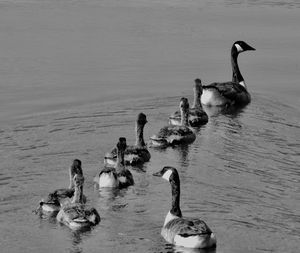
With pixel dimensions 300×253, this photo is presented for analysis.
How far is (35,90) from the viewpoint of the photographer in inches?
1230

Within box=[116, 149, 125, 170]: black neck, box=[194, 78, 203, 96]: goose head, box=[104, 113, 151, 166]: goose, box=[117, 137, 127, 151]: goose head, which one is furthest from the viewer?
box=[194, 78, 203, 96]: goose head

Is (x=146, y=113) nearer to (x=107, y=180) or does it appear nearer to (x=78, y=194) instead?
(x=107, y=180)

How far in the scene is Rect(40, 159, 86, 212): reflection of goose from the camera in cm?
1978

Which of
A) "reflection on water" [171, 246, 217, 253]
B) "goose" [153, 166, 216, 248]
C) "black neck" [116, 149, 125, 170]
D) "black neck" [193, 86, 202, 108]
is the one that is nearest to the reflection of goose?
"black neck" [116, 149, 125, 170]

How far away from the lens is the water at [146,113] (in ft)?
62.3

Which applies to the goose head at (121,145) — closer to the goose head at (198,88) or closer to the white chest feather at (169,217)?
the white chest feather at (169,217)

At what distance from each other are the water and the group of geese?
282 millimetres

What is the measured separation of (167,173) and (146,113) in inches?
372

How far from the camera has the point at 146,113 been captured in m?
29.2

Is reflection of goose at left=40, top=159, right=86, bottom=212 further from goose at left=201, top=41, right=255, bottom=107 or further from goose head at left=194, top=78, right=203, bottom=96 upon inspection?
goose at left=201, top=41, right=255, bottom=107

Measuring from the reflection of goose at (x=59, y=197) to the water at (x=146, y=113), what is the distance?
0.37 metres

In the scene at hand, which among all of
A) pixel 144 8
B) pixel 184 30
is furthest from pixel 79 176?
pixel 144 8

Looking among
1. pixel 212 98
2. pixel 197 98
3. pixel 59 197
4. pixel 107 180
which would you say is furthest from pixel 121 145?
pixel 212 98

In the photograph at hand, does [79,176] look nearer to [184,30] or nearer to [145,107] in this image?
[145,107]
